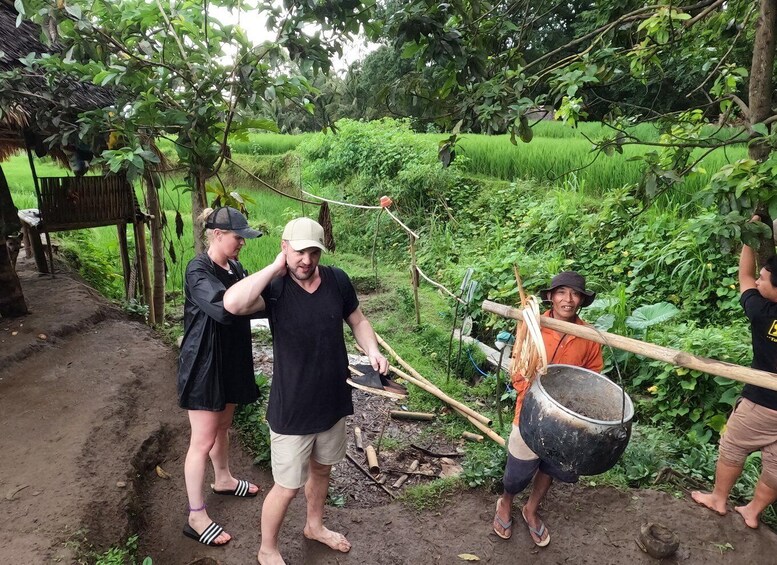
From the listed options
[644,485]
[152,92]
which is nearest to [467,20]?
[152,92]

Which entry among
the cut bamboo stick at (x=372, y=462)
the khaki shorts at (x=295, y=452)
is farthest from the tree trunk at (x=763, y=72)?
the cut bamboo stick at (x=372, y=462)

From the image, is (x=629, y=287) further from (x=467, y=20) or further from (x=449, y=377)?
(x=467, y=20)

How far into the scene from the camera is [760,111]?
8.04ft

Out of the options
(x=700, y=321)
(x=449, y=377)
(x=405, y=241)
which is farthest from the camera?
(x=405, y=241)

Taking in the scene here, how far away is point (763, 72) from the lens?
8.01 ft

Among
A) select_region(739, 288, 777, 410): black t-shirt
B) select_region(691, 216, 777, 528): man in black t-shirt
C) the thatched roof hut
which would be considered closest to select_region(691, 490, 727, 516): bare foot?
select_region(691, 216, 777, 528): man in black t-shirt

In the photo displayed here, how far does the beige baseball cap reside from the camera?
2.05m

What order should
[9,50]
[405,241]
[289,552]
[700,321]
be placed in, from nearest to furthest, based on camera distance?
[289,552] → [9,50] → [700,321] → [405,241]

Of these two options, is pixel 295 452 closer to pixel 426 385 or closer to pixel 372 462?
pixel 372 462

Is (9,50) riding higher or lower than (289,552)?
higher

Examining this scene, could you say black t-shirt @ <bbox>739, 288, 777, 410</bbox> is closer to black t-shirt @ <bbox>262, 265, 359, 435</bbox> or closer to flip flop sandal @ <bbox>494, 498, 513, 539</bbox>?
flip flop sandal @ <bbox>494, 498, 513, 539</bbox>

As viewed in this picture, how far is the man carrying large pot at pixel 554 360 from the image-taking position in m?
2.53

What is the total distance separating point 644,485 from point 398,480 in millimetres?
1677

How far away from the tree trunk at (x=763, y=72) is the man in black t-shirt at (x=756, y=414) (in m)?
0.19
